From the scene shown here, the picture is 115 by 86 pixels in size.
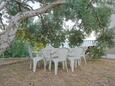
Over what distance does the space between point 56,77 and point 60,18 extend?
306 cm

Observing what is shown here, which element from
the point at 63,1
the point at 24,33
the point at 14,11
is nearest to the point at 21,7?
the point at 14,11

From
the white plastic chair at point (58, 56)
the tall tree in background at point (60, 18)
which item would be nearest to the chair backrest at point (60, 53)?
the white plastic chair at point (58, 56)

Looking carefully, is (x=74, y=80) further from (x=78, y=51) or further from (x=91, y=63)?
(x=91, y=63)


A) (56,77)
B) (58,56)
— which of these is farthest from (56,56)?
(56,77)

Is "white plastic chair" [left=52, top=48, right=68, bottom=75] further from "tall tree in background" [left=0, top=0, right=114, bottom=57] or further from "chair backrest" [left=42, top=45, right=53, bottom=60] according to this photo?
"tall tree in background" [left=0, top=0, right=114, bottom=57]

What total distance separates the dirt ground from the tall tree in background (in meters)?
0.87

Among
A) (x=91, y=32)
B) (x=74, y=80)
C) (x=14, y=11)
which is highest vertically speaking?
(x=14, y=11)

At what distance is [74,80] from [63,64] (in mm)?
853

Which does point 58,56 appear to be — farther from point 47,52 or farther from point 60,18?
point 60,18

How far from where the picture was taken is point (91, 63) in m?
9.34

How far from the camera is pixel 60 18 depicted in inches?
384

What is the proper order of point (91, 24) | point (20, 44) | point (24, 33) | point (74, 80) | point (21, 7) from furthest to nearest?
point (20, 44), point (24, 33), point (21, 7), point (91, 24), point (74, 80)

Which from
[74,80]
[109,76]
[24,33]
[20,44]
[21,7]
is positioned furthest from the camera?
[20,44]

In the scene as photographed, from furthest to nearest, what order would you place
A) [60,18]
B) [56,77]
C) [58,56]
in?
[60,18]
[58,56]
[56,77]
